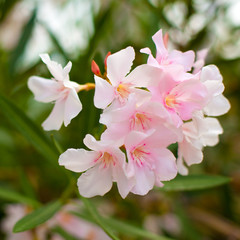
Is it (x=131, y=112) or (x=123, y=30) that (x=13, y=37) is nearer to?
(x=123, y=30)

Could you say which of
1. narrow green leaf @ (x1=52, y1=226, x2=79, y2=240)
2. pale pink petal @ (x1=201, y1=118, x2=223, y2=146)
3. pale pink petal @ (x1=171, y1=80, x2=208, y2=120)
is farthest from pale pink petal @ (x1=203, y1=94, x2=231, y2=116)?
narrow green leaf @ (x1=52, y1=226, x2=79, y2=240)

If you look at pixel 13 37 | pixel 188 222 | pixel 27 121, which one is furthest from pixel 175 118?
pixel 13 37

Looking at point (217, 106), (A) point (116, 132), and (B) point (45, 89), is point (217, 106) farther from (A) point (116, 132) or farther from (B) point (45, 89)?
(B) point (45, 89)

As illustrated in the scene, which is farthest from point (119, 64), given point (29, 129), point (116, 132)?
point (29, 129)

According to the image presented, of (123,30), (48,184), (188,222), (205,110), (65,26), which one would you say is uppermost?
(205,110)

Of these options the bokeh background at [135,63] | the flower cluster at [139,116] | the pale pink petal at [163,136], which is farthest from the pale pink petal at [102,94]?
the bokeh background at [135,63]

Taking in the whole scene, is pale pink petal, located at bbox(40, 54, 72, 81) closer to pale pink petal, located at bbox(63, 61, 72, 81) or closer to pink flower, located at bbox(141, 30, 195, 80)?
pale pink petal, located at bbox(63, 61, 72, 81)

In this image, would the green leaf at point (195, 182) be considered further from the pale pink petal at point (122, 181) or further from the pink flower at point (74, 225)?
the pink flower at point (74, 225)
